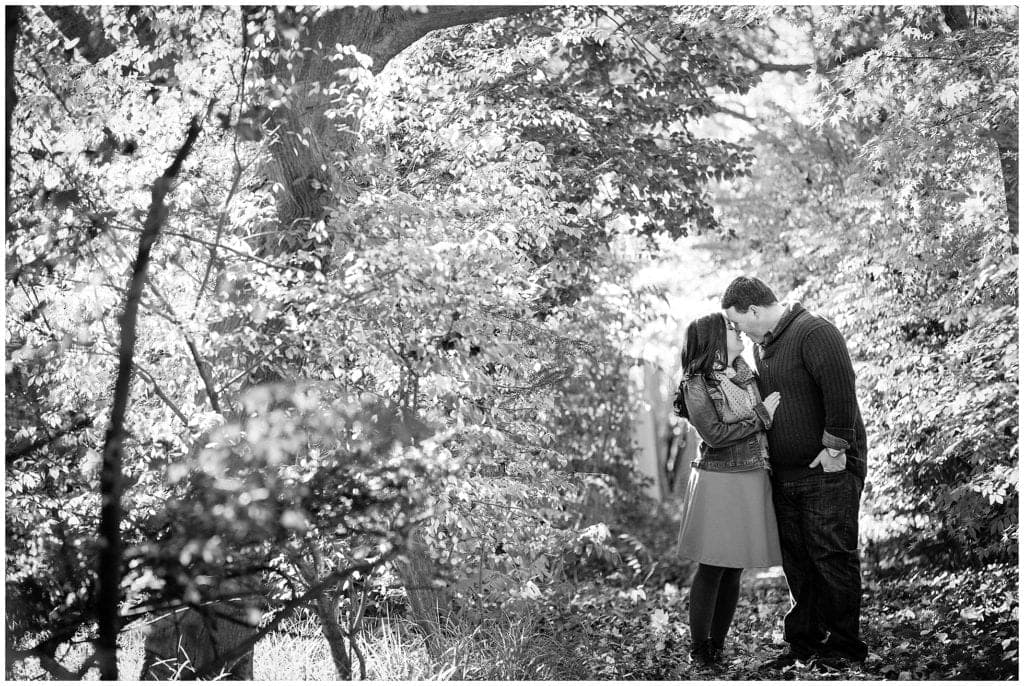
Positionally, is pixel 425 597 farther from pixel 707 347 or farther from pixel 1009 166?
pixel 1009 166

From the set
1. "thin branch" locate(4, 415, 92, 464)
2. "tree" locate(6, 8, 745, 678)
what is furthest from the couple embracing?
"thin branch" locate(4, 415, 92, 464)

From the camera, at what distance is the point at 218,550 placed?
281cm

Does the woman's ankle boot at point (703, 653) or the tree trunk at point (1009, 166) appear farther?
the tree trunk at point (1009, 166)

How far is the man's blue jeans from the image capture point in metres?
3.46

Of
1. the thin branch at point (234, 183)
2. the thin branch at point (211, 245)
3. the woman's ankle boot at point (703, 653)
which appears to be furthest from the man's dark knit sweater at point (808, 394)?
the thin branch at point (234, 183)

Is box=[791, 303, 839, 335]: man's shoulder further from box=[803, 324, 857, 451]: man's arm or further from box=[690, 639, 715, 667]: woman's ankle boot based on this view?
box=[690, 639, 715, 667]: woman's ankle boot

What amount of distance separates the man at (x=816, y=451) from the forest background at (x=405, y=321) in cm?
38

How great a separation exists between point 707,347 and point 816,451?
0.55 metres

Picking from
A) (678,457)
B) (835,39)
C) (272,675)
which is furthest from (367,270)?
(678,457)

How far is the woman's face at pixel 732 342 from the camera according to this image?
3537 millimetres

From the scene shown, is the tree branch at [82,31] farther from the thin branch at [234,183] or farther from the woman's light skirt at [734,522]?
the woman's light skirt at [734,522]

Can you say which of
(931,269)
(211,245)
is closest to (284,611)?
(211,245)

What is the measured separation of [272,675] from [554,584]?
6.50 feet

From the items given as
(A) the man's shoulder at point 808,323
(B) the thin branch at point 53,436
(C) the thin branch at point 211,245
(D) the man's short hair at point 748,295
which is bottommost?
(B) the thin branch at point 53,436
